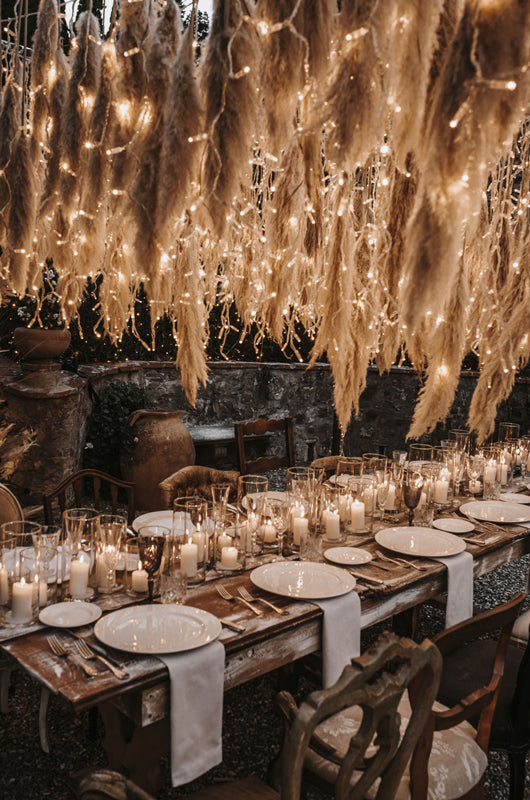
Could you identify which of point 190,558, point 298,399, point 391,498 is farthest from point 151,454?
point 190,558

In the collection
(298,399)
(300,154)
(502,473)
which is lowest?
(502,473)

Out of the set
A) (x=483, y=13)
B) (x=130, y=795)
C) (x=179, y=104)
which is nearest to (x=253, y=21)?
(x=179, y=104)

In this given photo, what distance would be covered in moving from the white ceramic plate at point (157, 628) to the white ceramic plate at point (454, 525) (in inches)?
51.3

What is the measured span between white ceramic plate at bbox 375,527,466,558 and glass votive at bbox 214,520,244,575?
56 centimetres

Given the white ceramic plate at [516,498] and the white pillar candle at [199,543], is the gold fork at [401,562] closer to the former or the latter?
the white pillar candle at [199,543]

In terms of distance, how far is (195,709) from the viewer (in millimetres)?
1510

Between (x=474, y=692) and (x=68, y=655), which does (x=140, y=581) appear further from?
(x=474, y=692)

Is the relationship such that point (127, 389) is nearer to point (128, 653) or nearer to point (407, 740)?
point (128, 653)

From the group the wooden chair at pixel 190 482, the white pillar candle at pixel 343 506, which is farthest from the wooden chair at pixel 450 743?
the wooden chair at pixel 190 482

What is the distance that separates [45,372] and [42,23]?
344cm

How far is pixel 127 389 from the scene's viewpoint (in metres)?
5.64

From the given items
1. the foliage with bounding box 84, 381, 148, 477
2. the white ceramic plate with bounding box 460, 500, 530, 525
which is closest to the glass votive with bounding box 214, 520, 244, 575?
the white ceramic plate with bounding box 460, 500, 530, 525

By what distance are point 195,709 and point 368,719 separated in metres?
0.63

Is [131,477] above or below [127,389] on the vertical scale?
below
